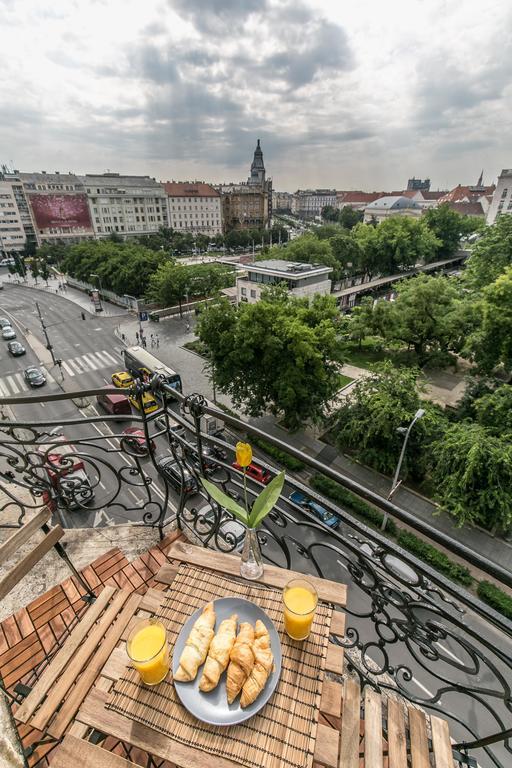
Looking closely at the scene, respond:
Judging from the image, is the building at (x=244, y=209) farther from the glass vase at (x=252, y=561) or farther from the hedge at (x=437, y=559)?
the glass vase at (x=252, y=561)

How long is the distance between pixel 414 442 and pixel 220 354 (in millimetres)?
9291

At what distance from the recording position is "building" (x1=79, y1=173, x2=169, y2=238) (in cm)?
6981

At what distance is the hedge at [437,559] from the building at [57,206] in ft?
249

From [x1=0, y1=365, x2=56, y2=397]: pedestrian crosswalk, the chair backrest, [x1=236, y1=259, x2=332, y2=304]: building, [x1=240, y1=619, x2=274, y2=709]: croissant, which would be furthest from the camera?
[x1=236, y1=259, x2=332, y2=304]: building

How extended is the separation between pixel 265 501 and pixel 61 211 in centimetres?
7952

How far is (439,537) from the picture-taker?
2.04m

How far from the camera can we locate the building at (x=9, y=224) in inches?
→ 2586

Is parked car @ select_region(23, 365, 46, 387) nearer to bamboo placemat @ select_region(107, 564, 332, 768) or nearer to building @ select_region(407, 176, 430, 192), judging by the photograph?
bamboo placemat @ select_region(107, 564, 332, 768)

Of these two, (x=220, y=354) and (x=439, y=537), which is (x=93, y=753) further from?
(x=220, y=354)

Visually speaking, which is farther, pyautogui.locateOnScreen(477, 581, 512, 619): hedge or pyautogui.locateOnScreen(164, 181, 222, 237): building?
pyautogui.locateOnScreen(164, 181, 222, 237): building

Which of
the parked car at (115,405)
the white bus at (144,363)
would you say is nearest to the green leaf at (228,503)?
the parked car at (115,405)

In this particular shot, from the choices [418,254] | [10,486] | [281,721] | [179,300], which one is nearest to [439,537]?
[281,721]

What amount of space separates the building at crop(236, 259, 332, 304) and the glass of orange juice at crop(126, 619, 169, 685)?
2878cm

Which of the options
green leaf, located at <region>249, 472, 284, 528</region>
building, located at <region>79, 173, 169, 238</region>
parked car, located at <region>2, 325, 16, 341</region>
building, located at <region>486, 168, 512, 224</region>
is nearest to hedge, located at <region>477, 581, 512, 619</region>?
green leaf, located at <region>249, 472, 284, 528</region>
